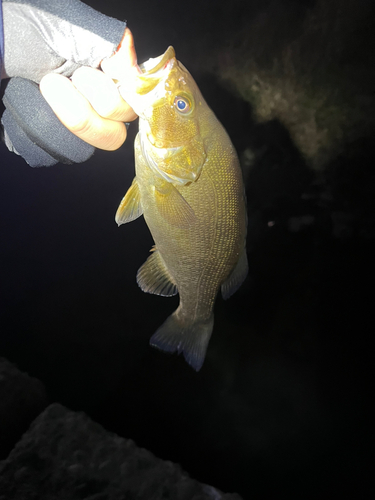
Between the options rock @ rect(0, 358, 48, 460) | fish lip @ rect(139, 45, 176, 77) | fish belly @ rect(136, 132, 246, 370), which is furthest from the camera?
rock @ rect(0, 358, 48, 460)

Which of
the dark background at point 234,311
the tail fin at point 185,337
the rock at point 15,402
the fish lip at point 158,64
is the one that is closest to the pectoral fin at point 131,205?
the fish lip at point 158,64

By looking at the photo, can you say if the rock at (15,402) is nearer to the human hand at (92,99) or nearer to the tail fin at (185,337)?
the tail fin at (185,337)

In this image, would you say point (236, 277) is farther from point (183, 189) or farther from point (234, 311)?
point (234, 311)

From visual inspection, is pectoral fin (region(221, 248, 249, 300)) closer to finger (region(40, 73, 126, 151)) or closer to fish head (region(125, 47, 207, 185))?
fish head (region(125, 47, 207, 185))

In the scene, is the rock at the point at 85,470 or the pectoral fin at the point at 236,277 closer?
the pectoral fin at the point at 236,277

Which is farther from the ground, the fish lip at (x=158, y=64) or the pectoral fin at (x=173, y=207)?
the fish lip at (x=158, y=64)

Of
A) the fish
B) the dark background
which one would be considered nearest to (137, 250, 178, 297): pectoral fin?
the fish
